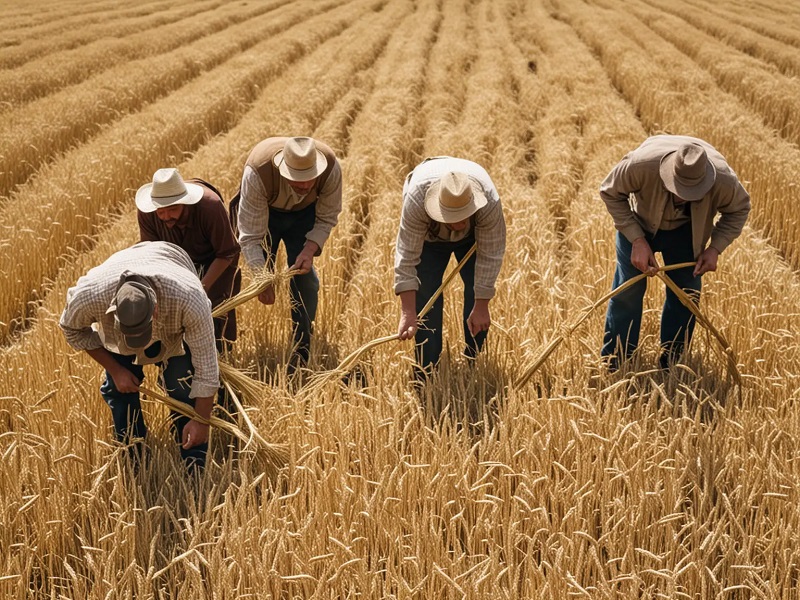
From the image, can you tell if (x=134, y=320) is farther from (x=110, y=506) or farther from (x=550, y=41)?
(x=550, y=41)

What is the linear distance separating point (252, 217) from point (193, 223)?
0.33m

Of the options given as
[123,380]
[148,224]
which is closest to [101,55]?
[148,224]

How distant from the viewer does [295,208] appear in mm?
3756

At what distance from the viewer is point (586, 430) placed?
283cm

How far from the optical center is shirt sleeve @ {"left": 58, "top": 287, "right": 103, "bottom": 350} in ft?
8.25

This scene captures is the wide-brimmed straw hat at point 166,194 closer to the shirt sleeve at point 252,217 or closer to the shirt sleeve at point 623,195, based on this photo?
the shirt sleeve at point 252,217

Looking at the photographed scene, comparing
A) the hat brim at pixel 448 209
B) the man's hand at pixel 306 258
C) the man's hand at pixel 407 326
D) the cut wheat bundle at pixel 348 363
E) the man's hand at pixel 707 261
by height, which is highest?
the hat brim at pixel 448 209

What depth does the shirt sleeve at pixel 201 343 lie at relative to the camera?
2.58 meters

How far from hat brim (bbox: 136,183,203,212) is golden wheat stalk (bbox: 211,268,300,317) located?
1.58ft

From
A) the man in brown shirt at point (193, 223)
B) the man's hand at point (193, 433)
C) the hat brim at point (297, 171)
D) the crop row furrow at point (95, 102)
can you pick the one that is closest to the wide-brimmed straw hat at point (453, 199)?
the hat brim at point (297, 171)

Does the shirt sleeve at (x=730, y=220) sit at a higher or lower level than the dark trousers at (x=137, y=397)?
higher

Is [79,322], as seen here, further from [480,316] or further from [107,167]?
[107,167]

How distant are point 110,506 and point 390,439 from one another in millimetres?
1032

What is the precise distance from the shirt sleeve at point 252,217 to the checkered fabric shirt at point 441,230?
75 cm
